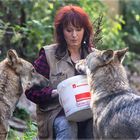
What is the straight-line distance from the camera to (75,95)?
6465 millimetres

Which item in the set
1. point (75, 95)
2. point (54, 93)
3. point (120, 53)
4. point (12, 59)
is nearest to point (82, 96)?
point (75, 95)

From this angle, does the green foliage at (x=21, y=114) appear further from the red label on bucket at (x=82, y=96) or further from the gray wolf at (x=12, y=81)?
the red label on bucket at (x=82, y=96)

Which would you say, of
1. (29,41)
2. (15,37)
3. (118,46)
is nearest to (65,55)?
(15,37)

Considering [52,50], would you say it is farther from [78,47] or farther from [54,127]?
[54,127]

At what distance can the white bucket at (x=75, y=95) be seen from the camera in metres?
6.46

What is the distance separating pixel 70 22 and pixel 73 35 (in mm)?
177

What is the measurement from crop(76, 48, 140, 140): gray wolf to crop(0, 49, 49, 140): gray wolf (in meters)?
0.77

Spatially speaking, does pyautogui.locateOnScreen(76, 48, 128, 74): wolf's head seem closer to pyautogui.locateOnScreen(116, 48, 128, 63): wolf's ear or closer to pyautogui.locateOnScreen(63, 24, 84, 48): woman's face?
pyautogui.locateOnScreen(116, 48, 128, 63): wolf's ear

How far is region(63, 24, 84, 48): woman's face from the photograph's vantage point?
696 cm

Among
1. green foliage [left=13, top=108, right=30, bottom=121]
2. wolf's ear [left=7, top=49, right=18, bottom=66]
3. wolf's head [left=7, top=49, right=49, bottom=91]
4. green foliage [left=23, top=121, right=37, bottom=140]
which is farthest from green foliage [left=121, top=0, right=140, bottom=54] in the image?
wolf's ear [left=7, top=49, right=18, bottom=66]

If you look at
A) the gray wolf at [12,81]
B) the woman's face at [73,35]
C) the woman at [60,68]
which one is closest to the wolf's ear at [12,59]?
the gray wolf at [12,81]

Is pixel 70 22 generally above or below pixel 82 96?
above

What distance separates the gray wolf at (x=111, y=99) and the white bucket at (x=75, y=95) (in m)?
0.12

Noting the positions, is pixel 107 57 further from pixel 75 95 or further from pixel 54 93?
pixel 54 93
